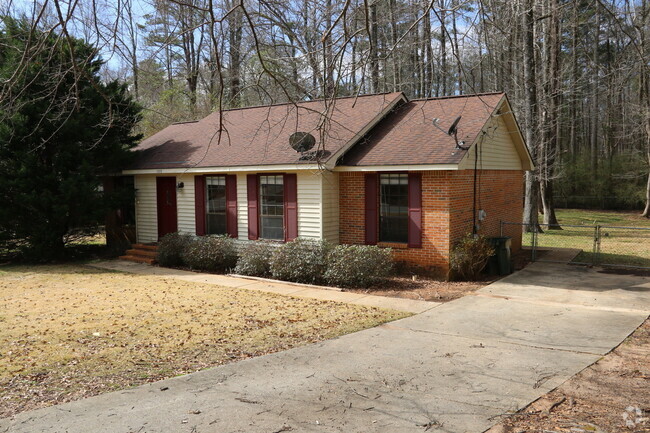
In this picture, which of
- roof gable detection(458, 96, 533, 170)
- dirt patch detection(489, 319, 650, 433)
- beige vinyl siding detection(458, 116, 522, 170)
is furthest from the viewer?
beige vinyl siding detection(458, 116, 522, 170)

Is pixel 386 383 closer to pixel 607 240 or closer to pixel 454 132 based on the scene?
pixel 454 132

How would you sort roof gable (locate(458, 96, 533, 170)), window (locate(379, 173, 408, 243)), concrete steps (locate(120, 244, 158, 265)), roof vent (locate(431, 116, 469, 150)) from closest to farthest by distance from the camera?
roof vent (locate(431, 116, 469, 150))
window (locate(379, 173, 408, 243))
roof gable (locate(458, 96, 533, 170))
concrete steps (locate(120, 244, 158, 265))

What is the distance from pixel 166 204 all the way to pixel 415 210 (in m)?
8.50

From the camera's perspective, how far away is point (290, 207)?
13.9m

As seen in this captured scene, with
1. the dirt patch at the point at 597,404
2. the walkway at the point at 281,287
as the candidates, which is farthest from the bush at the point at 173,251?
the dirt patch at the point at 597,404

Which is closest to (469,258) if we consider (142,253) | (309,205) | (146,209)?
(309,205)

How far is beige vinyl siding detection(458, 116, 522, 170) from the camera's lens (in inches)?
543

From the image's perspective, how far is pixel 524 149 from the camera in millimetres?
16531

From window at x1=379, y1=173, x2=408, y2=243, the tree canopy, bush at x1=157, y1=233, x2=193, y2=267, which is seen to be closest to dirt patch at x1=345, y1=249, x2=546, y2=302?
window at x1=379, y1=173, x2=408, y2=243

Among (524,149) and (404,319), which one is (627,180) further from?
(404,319)

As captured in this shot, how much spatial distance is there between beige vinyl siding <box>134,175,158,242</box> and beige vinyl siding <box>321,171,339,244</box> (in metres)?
6.63

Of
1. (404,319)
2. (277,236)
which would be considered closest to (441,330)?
(404,319)

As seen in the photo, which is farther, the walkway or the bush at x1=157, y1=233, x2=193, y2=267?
the bush at x1=157, y1=233, x2=193, y2=267

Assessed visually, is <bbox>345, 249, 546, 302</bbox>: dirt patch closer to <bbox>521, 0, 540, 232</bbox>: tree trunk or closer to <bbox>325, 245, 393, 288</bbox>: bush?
<bbox>325, 245, 393, 288</bbox>: bush
